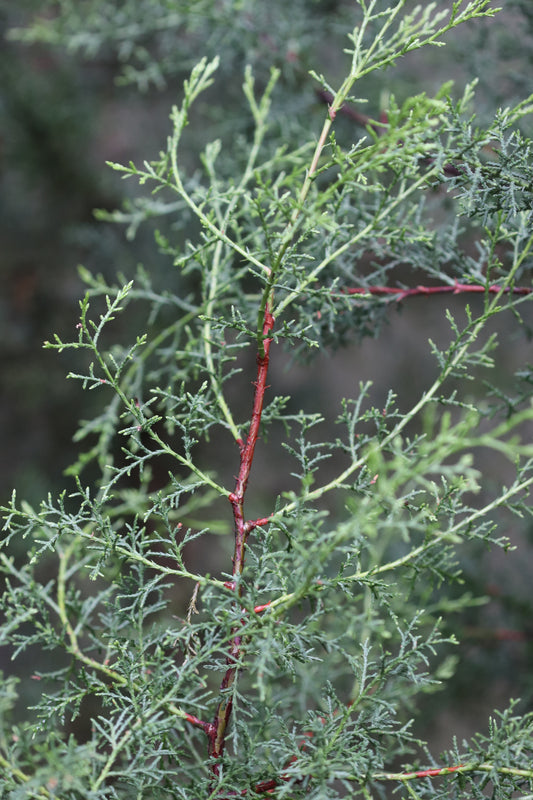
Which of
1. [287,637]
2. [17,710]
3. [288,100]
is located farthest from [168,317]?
[287,637]

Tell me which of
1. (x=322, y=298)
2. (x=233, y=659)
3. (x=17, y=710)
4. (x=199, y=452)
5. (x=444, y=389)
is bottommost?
(x=17, y=710)

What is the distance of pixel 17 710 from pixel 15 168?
4.10 feet

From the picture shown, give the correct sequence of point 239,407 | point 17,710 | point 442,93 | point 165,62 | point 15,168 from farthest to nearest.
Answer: point 239,407
point 15,168
point 17,710
point 165,62
point 442,93

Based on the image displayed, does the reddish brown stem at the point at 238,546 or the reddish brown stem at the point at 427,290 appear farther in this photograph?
the reddish brown stem at the point at 427,290

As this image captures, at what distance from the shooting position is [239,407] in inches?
68.2

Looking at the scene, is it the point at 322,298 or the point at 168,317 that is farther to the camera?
the point at 168,317

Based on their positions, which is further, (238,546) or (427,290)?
(427,290)

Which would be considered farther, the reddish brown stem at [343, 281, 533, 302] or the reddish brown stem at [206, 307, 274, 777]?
the reddish brown stem at [343, 281, 533, 302]

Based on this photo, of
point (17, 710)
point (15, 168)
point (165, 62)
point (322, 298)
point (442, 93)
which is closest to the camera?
point (442, 93)

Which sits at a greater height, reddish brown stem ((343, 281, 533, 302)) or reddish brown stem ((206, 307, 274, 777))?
reddish brown stem ((343, 281, 533, 302))

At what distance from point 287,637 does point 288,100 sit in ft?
2.48

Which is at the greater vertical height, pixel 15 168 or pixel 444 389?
pixel 15 168

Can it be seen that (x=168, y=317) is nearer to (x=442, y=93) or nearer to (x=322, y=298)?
(x=322, y=298)

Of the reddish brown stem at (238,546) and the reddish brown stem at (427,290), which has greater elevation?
the reddish brown stem at (427,290)
